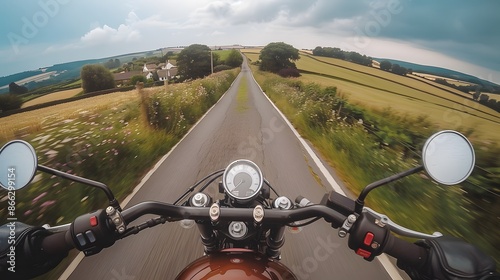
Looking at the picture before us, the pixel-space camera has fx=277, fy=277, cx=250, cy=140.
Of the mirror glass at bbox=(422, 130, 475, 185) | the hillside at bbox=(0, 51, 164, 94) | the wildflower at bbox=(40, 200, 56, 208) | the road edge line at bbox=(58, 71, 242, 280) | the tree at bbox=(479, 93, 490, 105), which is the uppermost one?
the hillside at bbox=(0, 51, 164, 94)

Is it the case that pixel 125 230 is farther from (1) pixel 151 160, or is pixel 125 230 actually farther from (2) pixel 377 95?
(2) pixel 377 95

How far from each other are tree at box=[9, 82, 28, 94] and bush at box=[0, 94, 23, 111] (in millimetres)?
82

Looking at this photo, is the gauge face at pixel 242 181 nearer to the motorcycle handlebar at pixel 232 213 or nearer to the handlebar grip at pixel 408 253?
the motorcycle handlebar at pixel 232 213

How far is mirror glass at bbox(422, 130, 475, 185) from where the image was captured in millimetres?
1292

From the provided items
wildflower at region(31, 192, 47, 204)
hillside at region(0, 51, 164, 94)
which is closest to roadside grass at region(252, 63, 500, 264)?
hillside at region(0, 51, 164, 94)

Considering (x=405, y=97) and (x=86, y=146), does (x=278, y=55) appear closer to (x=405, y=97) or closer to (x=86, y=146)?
(x=405, y=97)

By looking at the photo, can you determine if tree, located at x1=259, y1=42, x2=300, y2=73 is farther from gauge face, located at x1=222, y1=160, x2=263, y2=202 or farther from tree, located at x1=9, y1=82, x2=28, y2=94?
gauge face, located at x1=222, y1=160, x2=263, y2=202

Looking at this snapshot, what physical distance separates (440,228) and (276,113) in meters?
7.59

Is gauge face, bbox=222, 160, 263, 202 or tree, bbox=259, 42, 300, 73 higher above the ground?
tree, bbox=259, 42, 300, 73

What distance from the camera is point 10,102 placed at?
15.8ft

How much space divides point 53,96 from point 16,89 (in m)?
0.76

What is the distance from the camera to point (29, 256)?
1.19 meters

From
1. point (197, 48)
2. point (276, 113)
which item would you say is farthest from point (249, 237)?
point (276, 113)

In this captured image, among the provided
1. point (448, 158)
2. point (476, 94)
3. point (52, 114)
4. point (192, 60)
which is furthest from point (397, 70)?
point (52, 114)
